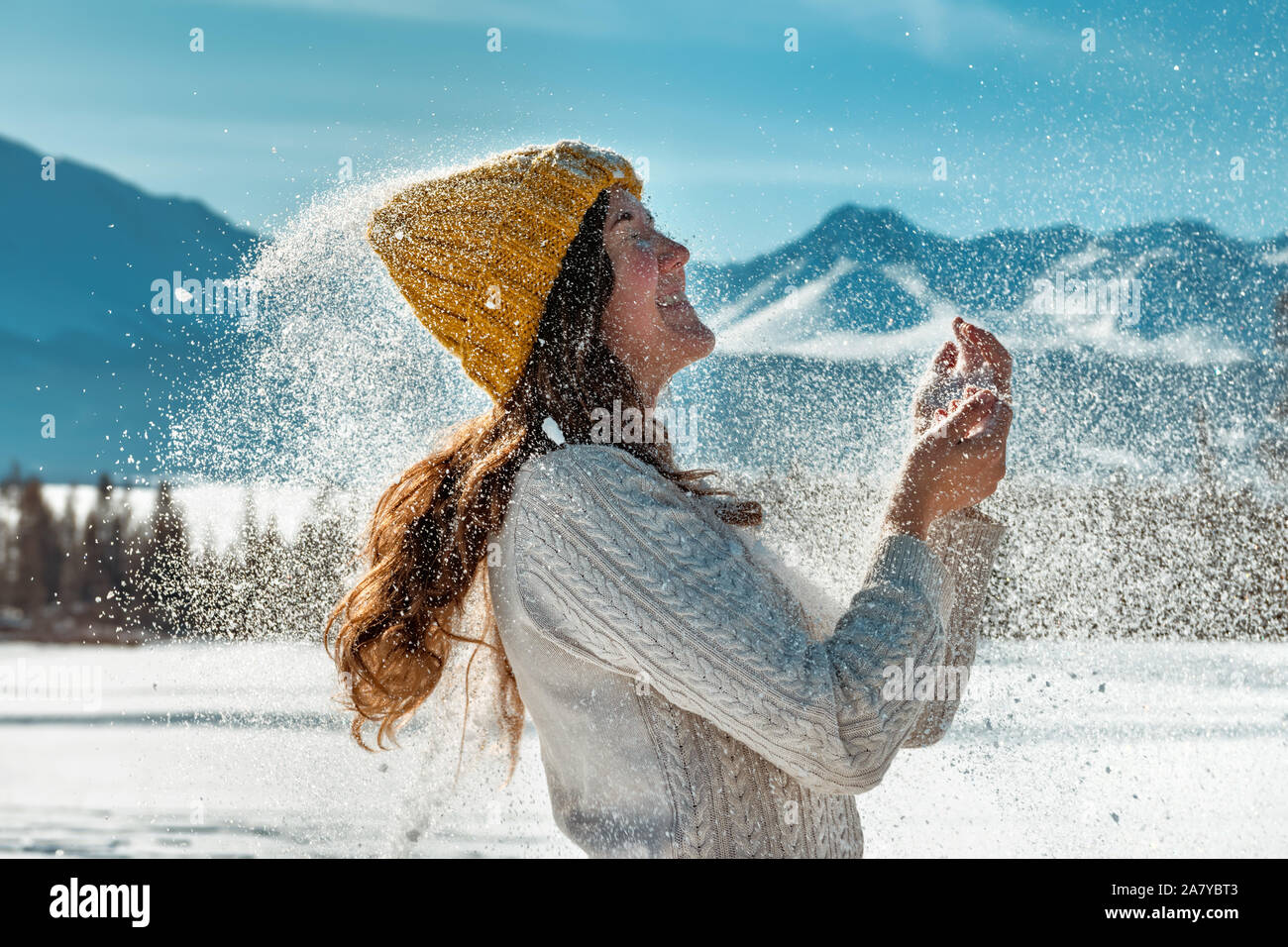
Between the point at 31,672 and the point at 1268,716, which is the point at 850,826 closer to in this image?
the point at 31,672

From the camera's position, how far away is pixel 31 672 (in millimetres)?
4238

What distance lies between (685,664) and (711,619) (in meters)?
0.08

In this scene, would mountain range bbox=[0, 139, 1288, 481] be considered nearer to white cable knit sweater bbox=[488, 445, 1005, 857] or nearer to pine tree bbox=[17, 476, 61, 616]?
white cable knit sweater bbox=[488, 445, 1005, 857]

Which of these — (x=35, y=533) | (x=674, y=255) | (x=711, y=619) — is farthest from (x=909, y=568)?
(x=35, y=533)

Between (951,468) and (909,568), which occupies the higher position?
(951,468)

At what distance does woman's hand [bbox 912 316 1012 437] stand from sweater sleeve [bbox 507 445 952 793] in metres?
0.39

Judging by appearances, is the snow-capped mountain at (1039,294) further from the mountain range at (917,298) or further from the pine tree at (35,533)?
the pine tree at (35,533)

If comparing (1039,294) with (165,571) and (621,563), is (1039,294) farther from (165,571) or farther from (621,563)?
(165,571)

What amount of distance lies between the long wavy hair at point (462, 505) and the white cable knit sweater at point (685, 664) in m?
0.16

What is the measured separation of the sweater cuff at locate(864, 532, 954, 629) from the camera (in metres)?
1.73

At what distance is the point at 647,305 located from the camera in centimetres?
214

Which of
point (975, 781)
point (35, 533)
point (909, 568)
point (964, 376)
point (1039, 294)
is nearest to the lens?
point (909, 568)

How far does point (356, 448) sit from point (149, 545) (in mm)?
1251

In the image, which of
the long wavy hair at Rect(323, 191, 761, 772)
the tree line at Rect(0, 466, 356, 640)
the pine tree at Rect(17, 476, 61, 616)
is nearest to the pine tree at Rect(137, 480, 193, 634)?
the tree line at Rect(0, 466, 356, 640)
